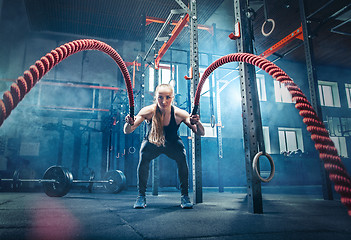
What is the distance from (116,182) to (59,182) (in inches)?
54.9

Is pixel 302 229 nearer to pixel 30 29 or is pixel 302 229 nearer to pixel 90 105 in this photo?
pixel 90 105

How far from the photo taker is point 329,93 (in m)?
12.2

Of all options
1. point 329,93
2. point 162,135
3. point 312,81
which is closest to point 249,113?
point 162,135

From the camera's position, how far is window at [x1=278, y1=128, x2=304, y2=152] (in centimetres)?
1096

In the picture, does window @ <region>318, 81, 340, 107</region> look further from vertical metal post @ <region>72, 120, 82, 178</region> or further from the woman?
the woman

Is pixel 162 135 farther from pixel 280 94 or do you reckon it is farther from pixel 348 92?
pixel 348 92

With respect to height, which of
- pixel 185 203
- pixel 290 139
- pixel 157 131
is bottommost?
pixel 185 203

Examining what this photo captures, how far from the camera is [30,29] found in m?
8.39

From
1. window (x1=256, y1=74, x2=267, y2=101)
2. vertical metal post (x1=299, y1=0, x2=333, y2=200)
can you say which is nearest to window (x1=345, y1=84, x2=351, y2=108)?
window (x1=256, y1=74, x2=267, y2=101)

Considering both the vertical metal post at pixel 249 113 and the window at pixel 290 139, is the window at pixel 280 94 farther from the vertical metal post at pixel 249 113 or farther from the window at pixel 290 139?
the vertical metal post at pixel 249 113

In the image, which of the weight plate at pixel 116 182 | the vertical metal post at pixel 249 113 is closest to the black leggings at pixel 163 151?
the vertical metal post at pixel 249 113

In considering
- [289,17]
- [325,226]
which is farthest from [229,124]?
[325,226]

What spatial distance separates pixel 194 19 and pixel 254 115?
2.12 metres

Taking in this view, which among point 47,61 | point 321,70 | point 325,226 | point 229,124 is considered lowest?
point 325,226
